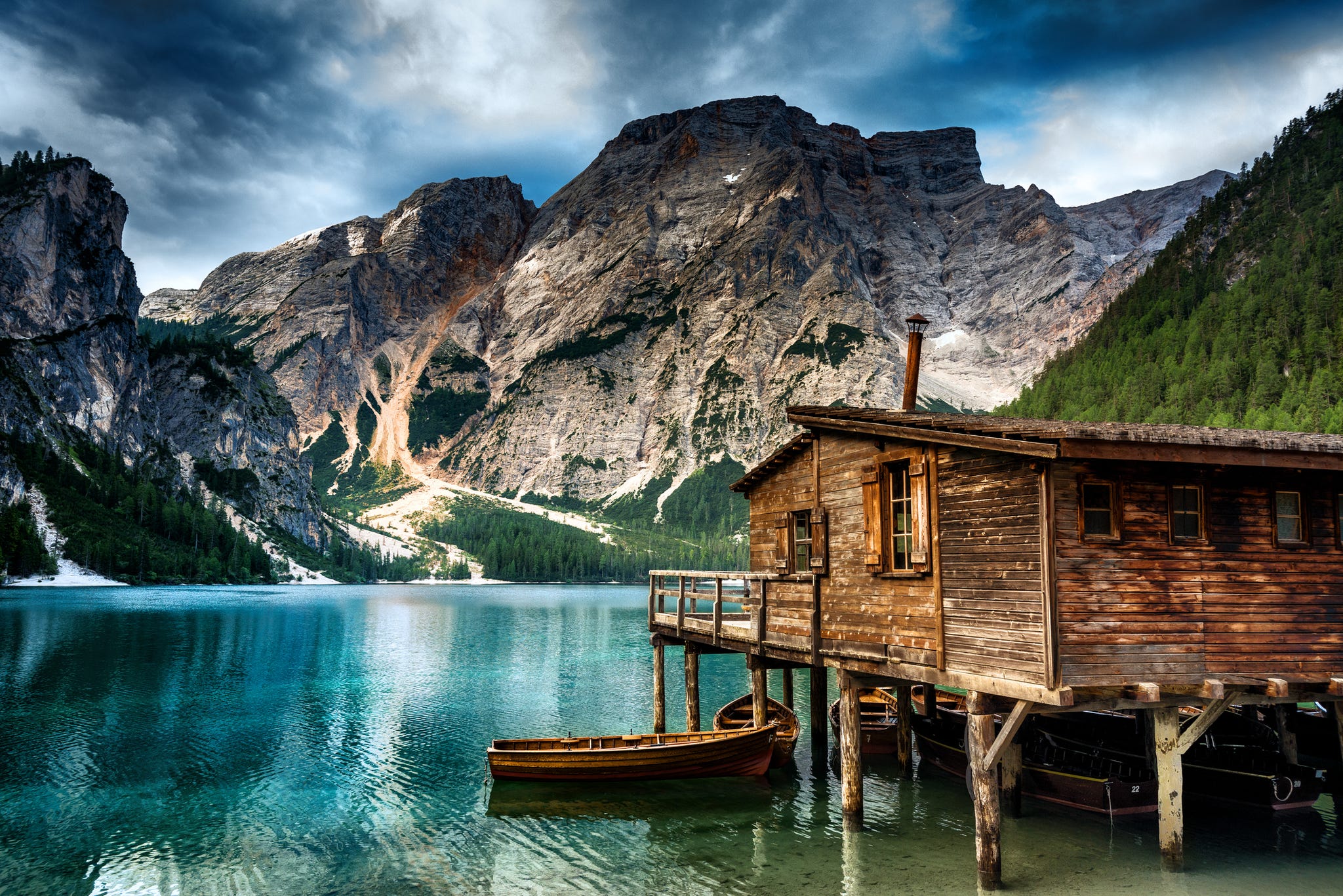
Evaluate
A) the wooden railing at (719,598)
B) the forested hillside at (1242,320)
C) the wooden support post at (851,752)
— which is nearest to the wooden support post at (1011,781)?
the wooden support post at (851,752)

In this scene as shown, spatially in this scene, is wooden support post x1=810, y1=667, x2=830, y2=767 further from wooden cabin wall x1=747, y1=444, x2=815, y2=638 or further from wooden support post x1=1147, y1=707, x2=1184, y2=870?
wooden support post x1=1147, y1=707, x2=1184, y2=870

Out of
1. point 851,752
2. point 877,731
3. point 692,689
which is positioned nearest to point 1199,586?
point 851,752

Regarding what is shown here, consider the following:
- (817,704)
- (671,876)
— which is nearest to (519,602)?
(817,704)

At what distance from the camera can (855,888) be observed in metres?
19.2

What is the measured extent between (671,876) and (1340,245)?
174 meters

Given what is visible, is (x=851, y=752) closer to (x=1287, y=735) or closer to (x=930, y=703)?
(x=930, y=703)

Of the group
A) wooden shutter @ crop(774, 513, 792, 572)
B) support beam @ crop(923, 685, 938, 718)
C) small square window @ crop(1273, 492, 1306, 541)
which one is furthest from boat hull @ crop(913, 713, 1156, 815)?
wooden shutter @ crop(774, 513, 792, 572)

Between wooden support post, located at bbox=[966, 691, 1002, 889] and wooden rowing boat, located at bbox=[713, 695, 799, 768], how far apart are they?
9.89m

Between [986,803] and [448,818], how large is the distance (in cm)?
1587

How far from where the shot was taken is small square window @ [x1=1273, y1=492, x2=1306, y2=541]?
62.7 ft

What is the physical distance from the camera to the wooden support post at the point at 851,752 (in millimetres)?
22953

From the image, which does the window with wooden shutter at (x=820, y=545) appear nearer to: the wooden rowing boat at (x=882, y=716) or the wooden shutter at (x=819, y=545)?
the wooden shutter at (x=819, y=545)

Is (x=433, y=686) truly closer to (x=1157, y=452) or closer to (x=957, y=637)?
(x=957, y=637)

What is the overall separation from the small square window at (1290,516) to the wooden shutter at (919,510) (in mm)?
7807
